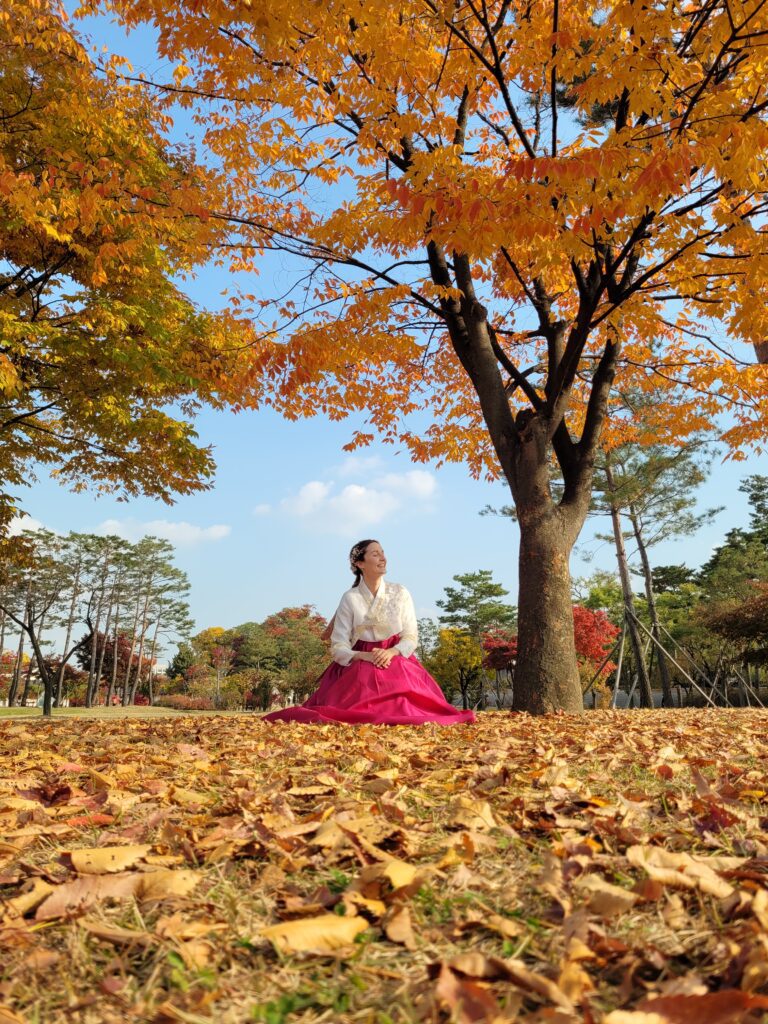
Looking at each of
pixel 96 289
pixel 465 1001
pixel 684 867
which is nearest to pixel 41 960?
pixel 465 1001

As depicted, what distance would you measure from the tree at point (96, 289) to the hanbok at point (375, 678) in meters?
4.31

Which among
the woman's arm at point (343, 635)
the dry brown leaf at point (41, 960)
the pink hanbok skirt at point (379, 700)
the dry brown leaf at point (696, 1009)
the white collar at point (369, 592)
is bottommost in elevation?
the dry brown leaf at point (41, 960)

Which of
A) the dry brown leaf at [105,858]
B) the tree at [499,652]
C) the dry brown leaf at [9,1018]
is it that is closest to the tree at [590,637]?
the tree at [499,652]

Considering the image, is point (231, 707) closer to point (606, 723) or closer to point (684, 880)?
point (606, 723)

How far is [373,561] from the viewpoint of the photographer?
229 inches

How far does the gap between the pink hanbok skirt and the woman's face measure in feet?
1.82

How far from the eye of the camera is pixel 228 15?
545 cm

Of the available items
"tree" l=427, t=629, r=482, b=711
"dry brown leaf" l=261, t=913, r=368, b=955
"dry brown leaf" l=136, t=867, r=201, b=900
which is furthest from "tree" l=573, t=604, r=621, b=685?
"dry brown leaf" l=261, t=913, r=368, b=955

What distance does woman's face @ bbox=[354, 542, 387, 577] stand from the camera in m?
5.80

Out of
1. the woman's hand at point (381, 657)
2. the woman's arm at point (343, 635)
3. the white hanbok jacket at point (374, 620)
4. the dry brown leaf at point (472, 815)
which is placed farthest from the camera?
the white hanbok jacket at point (374, 620)

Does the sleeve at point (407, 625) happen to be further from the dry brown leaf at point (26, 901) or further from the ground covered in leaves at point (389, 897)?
the dry brown leaf at point (26, 901)

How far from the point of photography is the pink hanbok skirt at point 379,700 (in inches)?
204

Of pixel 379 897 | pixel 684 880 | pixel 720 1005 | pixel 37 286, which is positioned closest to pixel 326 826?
pixel 379 897

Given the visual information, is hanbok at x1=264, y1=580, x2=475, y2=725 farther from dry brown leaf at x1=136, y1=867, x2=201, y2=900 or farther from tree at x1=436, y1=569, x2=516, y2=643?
tree at x1=436, y1=569, x2=516, y2=643
